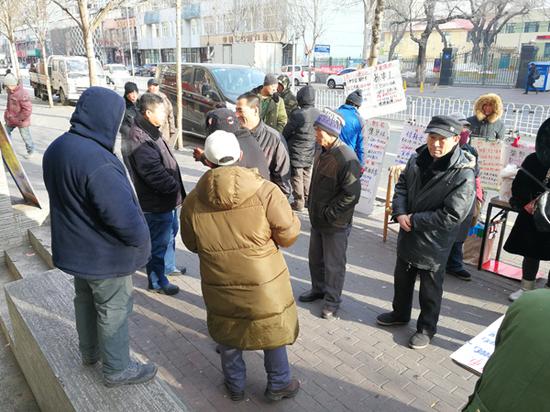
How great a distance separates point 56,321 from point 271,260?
168 cm

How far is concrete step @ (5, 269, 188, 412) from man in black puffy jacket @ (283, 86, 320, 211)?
3.43 meters

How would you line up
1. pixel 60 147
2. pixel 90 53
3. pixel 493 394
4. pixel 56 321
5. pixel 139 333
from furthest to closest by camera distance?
pixel 90 53
pixel 139 333
pixel 56 321
pixel 60 147
pixel 493 394

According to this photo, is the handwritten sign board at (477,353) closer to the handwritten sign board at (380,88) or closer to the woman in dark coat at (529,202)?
the woman in dark coat at (529,202)

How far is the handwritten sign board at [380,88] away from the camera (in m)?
5.84

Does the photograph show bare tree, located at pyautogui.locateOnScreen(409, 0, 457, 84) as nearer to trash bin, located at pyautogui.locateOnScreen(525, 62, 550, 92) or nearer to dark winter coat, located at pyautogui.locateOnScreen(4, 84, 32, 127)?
trash bin, located at pyautogui.locateOnScreen(525, 62, 550, 92)

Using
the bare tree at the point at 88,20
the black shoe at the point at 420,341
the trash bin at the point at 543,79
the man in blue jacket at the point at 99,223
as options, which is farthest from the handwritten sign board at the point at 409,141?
the trash bin at the point at 543,79

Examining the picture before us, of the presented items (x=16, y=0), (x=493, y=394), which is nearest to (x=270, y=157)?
(x=493, y=394)

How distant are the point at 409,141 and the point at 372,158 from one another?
58 centimetres

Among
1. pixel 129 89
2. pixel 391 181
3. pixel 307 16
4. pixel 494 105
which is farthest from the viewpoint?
pixel 307 16

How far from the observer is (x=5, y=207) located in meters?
4.71

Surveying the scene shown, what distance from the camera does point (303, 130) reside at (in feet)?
19.7

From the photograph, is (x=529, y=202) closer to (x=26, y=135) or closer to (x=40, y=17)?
(x=26, y=135)

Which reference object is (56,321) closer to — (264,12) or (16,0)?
(16,0)

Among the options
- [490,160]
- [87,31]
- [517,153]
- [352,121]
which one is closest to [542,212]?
[517,153]
